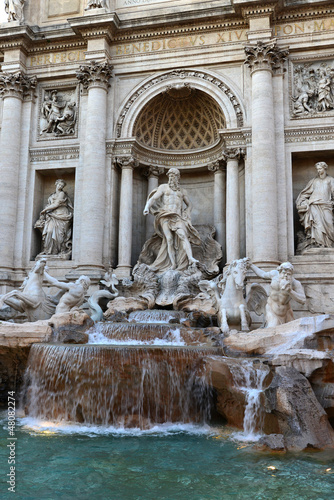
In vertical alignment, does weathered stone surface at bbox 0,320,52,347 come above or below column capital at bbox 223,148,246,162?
below

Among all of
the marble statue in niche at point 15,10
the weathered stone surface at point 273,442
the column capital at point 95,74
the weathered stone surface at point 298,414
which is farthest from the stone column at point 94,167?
the weathered stone surface at point 273,442

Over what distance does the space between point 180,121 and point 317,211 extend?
18.2 ft

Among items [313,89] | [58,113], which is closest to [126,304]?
[58,113]

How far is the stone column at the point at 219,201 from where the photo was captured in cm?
1469

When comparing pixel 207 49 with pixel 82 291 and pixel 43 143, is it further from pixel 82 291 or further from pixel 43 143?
pixel 82 291

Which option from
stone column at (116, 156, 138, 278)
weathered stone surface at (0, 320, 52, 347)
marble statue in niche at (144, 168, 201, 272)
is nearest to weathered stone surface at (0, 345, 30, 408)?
weathered stone surface at (0, 320, 52, 347)

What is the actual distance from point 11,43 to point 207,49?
21.1 ft

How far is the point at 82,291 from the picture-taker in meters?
11.6

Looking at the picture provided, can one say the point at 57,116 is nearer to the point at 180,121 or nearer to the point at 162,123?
the point at 162,123

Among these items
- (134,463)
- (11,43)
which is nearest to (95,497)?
(134,463)

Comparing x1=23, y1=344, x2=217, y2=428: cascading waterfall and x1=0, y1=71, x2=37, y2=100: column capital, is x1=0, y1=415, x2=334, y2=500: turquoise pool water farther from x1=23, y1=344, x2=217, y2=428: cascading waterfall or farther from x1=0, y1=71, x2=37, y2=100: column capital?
x1=0, y1=71, x2=37, y2=100: column capital

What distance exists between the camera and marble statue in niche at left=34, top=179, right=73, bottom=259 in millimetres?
14930

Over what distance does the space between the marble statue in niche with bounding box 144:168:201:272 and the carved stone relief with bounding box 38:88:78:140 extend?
149 inches

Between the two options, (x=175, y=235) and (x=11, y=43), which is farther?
(x=11, y=43)
